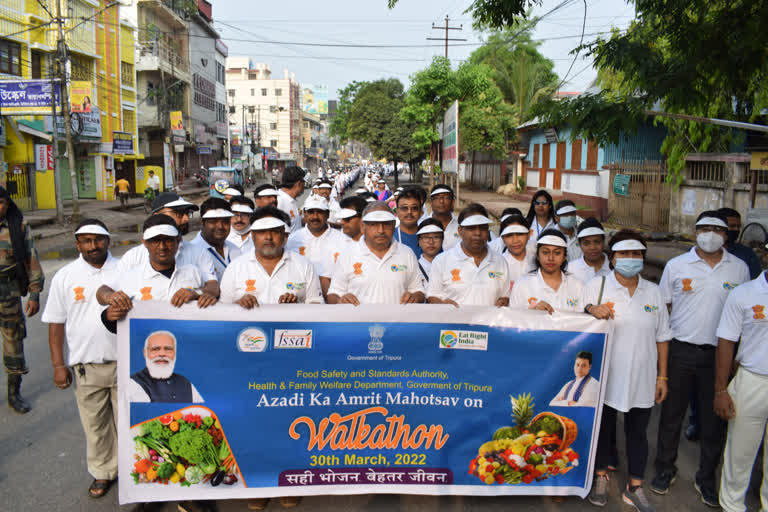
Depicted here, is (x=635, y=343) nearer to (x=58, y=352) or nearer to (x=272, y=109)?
(x=58, y=352)

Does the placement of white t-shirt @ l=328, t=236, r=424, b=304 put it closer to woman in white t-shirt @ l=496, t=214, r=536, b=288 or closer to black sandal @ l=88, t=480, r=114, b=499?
woman in white t-shirt @ l=496, t=214, r=536, b=288

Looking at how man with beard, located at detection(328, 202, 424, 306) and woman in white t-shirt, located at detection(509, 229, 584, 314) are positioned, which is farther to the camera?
man with beard, located at detection(328, 202, 424, 306)

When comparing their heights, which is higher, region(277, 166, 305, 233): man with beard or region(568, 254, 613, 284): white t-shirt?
region(277, 166, 305, 233): man with beard

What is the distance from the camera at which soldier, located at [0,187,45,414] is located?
18.3 feet

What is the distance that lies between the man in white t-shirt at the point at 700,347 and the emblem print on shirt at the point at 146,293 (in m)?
3.73

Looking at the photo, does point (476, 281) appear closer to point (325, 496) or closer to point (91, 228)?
point (325, 496)

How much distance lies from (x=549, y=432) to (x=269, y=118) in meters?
98.3

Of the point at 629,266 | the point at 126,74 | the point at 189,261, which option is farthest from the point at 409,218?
the point at 126,74

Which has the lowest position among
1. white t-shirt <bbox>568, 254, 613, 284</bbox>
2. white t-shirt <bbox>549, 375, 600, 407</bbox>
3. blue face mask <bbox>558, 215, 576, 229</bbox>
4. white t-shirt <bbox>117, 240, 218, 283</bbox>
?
white t-shirt <bbox>549, 375, 600, 407</bbox>

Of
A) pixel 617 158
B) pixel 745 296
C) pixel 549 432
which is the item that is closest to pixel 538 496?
pixel 549 432

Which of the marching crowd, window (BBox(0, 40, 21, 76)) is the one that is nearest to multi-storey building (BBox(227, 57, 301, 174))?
window (BBox(0, 40, 21, 76))

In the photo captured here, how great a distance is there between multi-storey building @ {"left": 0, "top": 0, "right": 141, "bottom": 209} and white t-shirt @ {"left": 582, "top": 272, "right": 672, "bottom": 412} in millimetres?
20394

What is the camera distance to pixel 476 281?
4805 mm

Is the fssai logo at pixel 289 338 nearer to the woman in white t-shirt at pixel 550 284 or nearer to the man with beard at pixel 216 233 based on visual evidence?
the woman in white t-shirt at pixel 550 284
